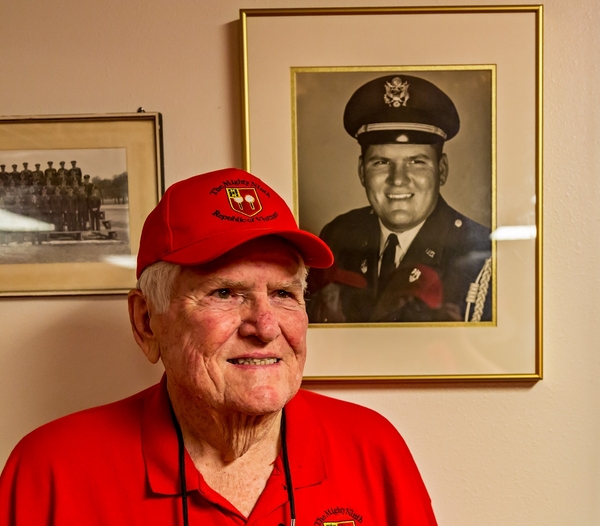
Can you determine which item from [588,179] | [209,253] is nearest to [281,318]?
[209,253]

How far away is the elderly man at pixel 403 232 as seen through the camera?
1.23m

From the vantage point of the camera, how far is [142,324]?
41.0 inches

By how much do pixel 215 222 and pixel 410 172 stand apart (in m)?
0.50

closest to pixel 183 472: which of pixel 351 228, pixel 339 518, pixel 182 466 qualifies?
pixel 182 466

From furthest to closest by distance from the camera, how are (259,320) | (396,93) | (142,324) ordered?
(396,93) → (142,324) → (259,320)

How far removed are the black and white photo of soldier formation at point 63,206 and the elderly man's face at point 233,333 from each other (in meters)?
0.38

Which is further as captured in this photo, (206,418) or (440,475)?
(440,475)

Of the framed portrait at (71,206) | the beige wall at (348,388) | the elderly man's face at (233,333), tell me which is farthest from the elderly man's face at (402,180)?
the framed portrait at (71,206)

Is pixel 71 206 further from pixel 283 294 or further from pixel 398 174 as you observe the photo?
pixel 398 174

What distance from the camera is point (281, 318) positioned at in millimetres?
965

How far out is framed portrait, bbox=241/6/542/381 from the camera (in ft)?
4.00

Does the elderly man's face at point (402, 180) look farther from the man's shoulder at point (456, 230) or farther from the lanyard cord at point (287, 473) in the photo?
the lanyard cord at point (287, 473)

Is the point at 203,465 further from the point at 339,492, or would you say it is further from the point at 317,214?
the point at 317,214

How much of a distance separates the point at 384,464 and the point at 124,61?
0.98m
